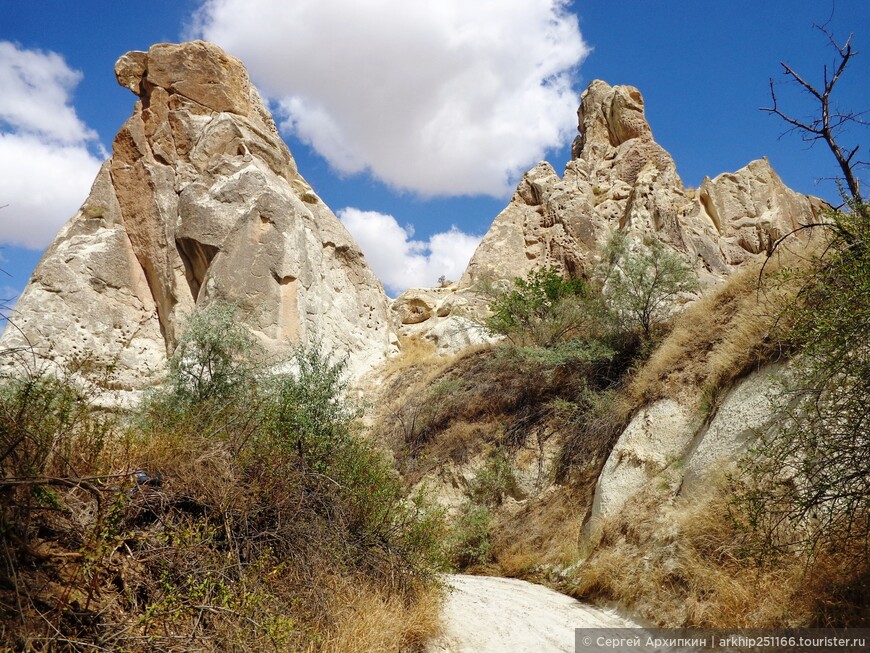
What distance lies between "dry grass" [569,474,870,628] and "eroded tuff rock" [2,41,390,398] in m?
9.58

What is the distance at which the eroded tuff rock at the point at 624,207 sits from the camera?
59.4ft

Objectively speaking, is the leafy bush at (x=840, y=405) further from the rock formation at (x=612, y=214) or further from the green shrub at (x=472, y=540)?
the rock formation at (x=612, y=214)

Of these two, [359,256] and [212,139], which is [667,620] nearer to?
[359,256]

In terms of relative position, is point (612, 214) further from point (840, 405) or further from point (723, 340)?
point (840, 405)

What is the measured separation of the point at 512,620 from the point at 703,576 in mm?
1947

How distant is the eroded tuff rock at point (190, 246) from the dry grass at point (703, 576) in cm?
958

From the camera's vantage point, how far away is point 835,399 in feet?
13.7

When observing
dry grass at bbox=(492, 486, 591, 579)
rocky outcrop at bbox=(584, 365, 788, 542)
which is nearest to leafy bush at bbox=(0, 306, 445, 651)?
dry grass at bbox=(492, 486, 591, 579)

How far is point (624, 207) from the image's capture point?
20391 millimetres

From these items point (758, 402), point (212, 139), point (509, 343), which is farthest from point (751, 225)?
point (212, 139)

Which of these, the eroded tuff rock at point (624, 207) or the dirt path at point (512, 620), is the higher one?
the eroded tuff rock at point (624, 207)

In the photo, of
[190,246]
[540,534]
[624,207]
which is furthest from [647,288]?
[190,246]

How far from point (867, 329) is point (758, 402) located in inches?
110

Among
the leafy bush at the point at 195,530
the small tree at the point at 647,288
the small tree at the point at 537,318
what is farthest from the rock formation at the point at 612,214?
the leafy bush at the point at 195,530
